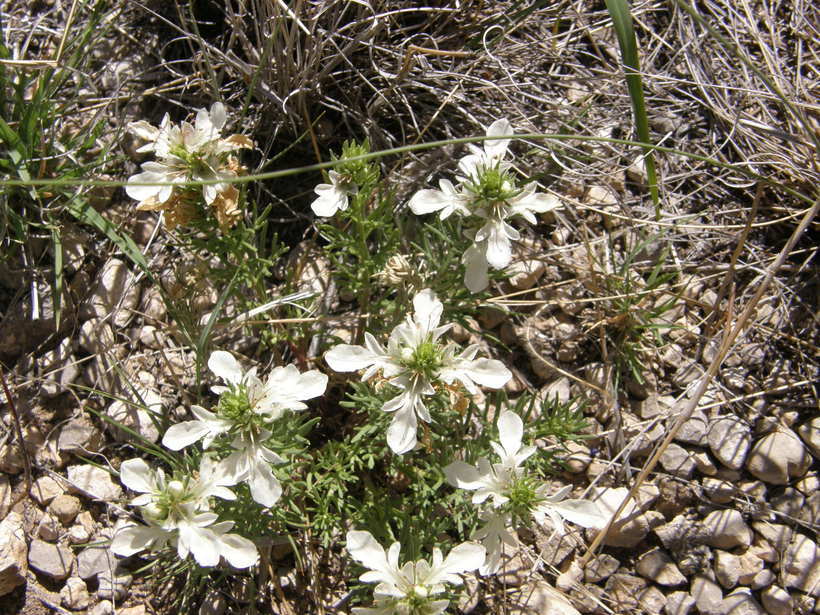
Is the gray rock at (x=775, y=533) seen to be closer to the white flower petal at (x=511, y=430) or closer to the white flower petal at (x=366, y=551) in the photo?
the white flower petal at (x=511, y=430)

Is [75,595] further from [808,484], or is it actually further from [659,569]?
[808,484]

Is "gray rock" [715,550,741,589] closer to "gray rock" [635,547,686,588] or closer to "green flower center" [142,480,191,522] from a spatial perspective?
"gray rock" [635,547,686,588]

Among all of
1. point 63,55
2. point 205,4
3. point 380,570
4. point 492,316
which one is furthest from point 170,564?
point 205,4

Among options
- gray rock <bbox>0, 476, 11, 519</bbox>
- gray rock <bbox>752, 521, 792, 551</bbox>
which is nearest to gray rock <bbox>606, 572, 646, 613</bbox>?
gray rock <bbox>752, 521, 792, 551</bbox>

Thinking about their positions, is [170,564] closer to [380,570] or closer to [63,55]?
[380,570]

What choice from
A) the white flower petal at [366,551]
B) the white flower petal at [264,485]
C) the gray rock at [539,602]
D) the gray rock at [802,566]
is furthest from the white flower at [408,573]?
the gray rock at [802,566]

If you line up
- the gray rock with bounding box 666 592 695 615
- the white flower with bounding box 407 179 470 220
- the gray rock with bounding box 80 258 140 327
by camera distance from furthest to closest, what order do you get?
the gray rock with bounding box 80 258 140 327 → the gray rock with bounding box 666 592 695 615 → the white flower with bounding box 407 179 470 220
